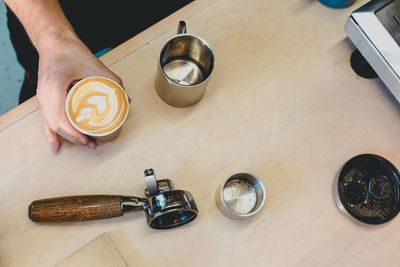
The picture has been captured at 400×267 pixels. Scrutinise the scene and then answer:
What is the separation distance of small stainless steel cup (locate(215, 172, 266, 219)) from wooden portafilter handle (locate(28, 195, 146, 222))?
0.20 m

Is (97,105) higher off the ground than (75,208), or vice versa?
(97,105)

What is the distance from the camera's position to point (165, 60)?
79 centimetres

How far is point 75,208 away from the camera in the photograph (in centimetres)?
68

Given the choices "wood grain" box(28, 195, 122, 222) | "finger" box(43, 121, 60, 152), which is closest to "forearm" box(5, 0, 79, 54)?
"finger" box(43, 121, 60, 152)

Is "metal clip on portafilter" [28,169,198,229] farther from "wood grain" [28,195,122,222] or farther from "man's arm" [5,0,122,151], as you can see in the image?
"man's arm" [5,0,122,151]

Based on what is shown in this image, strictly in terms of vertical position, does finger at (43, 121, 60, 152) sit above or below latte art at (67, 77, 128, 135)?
below

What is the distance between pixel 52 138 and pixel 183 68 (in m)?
0.34

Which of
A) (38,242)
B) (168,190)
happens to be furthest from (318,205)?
(38,242)

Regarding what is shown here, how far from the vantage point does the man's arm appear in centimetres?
72

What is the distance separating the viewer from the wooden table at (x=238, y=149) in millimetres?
737

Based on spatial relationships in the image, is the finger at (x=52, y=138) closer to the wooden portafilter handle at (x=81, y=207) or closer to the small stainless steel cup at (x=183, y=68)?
the wooden portafilter handle at (x=81, y=207)

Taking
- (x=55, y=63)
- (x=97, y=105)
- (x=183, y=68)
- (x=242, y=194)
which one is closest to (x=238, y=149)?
(x=242, y=194)

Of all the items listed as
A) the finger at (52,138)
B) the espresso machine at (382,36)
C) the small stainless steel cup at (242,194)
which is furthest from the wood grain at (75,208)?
the espresso machine at (382,36)

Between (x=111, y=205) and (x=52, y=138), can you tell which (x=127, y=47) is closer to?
(x=52, y=138)
